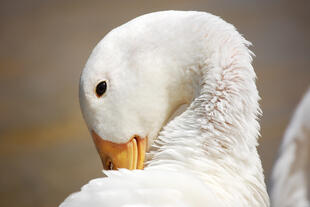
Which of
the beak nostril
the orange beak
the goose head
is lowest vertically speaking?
Answer: the beak nostril

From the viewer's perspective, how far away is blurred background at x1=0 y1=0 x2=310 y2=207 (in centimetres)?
348

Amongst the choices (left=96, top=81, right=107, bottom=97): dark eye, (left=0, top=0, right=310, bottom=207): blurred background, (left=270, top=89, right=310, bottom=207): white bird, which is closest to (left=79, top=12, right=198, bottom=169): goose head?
(left=96, top=81, right=107, bottom=97): dark eye

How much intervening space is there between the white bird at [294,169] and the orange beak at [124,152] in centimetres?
33

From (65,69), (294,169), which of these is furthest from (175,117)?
(65,69)

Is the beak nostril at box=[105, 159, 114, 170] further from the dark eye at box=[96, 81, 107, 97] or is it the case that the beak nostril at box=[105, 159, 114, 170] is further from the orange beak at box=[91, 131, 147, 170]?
the dark eye at box=[96, 81, 107, 97]

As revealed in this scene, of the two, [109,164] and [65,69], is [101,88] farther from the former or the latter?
[65,69]

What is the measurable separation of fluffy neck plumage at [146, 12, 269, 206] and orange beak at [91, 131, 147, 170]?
11cm

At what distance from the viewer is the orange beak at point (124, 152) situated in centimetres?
122

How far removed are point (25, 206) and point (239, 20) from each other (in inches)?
78.4

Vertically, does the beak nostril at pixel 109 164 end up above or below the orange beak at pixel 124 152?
below

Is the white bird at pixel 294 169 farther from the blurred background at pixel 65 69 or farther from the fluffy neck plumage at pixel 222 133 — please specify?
the blurred background at pixel 65 69

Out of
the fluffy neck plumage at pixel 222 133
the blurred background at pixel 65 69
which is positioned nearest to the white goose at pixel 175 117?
the fluffy neck plumage at pixel 222 133

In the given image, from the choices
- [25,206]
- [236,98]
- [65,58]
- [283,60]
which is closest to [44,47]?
[65,58]

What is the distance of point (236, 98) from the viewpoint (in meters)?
1.07
